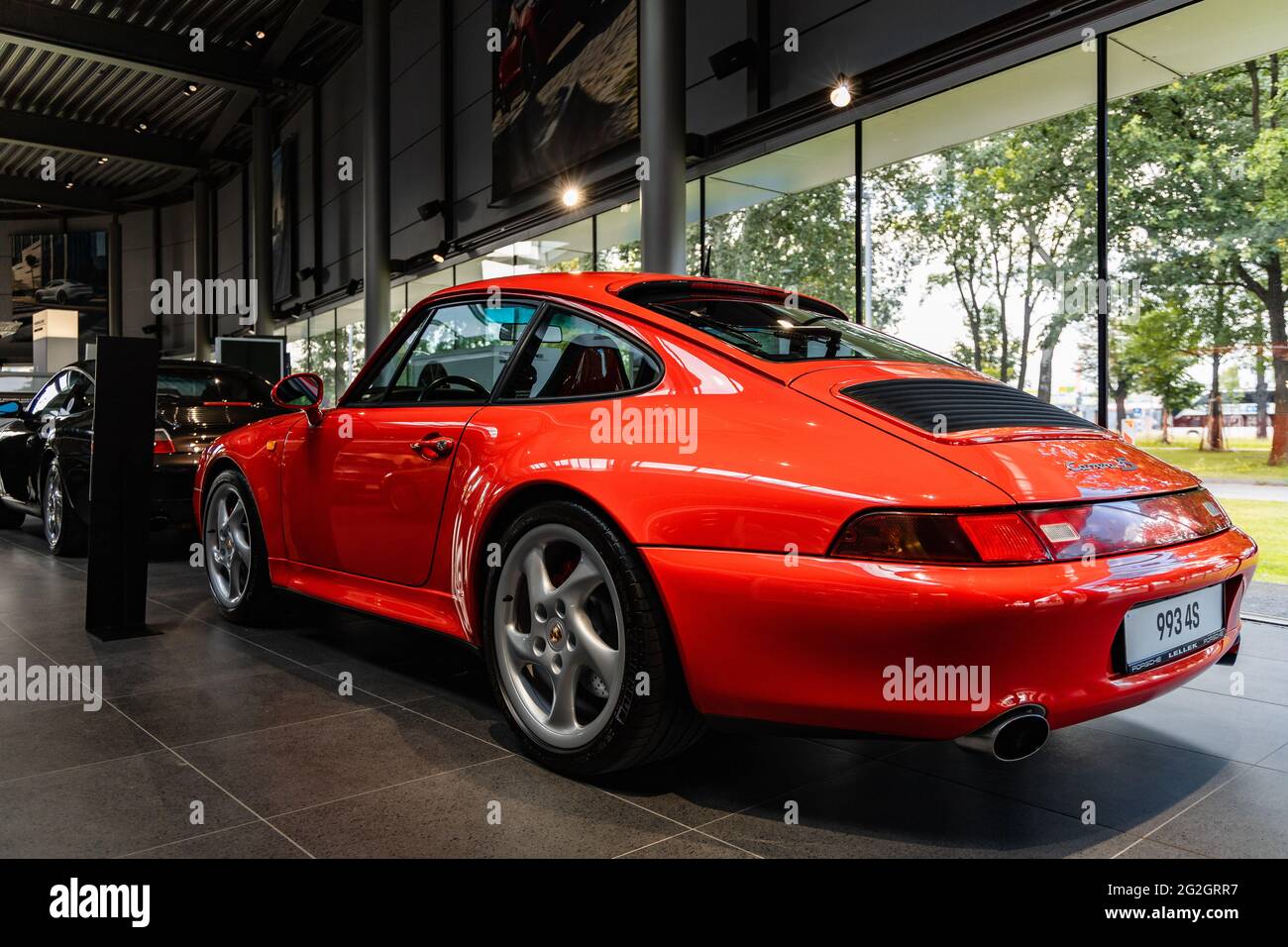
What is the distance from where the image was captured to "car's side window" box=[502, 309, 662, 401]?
8.18 feet

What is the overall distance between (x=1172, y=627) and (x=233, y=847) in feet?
6.82

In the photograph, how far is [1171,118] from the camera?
5.30 m

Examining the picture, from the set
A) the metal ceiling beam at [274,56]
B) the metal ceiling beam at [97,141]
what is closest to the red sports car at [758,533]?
the metal ceiling beam at [274,56]

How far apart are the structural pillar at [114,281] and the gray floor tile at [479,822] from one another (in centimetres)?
3130

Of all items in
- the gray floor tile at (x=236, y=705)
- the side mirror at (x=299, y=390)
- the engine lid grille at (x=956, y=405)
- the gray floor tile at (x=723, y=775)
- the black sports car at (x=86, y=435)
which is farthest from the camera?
the black sports car at (x=86, y=435)

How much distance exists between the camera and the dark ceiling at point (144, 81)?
14.9 metres

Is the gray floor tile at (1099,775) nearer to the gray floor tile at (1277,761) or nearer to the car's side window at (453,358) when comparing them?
the gray floor tile at (1277,761)

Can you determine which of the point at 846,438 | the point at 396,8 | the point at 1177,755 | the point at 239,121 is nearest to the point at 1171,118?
the point at 1177,755

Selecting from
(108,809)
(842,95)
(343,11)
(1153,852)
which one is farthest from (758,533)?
(343,11)

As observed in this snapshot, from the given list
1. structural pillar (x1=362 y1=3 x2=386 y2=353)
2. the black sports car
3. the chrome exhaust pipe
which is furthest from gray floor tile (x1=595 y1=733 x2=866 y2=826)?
structural pillar (x1=362 y1=3 x2=386 y2=353)

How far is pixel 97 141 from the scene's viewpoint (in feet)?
67.9

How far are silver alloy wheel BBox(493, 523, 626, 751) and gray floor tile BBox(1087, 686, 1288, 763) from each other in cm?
148

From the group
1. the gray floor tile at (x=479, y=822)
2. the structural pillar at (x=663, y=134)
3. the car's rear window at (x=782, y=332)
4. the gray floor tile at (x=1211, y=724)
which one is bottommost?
the gray floor tile at (x=1211, y=724)
